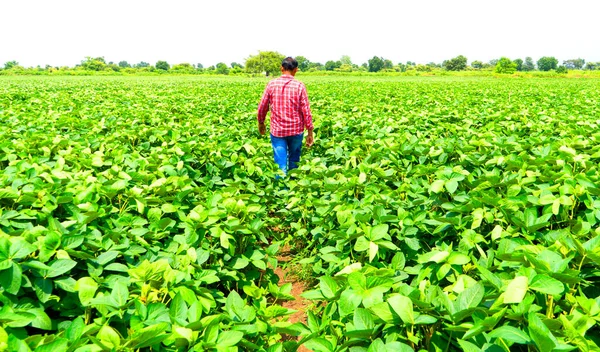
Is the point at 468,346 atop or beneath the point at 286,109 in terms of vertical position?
beneath

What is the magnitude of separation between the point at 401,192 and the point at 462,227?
2.88 feet

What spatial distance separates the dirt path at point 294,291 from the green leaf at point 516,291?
1625mm

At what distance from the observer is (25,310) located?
1382 mm

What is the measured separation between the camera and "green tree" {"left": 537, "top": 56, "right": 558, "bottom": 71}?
125894mm

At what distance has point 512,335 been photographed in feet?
3.63

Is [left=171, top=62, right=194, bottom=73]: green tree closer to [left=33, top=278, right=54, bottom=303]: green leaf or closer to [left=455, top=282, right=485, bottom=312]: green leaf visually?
[left=33, top=278, right=54, bottom=303]: green leaf

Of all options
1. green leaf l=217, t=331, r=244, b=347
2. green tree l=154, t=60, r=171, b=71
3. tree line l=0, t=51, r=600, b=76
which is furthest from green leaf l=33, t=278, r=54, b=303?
green tree l=154, t=60, r=171, b=71

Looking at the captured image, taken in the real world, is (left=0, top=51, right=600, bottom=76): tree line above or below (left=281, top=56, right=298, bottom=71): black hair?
above

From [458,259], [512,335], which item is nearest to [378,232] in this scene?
[458,259]

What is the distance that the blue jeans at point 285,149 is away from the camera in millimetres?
5219

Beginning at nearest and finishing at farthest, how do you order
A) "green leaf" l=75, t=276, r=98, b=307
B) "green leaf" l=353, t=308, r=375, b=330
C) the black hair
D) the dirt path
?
1. "green leaf" l=353, t=308, r=375, b=330
2. "green leaf" l=75, t=276, r=98, b=307
3. the dirt path
4. the black hair

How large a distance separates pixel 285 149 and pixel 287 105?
64 cm

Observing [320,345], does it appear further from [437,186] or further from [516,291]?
[437,186]

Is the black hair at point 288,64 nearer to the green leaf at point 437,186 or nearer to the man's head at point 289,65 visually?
the man's head at point 289,65
